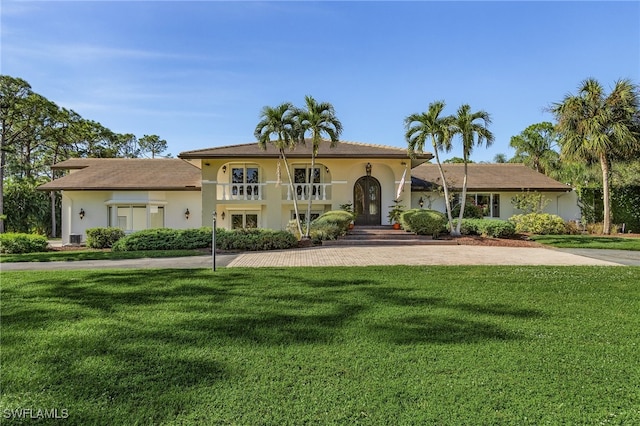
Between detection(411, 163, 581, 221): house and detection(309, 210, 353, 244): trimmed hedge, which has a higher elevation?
detection(411, 163, 581, 221): house

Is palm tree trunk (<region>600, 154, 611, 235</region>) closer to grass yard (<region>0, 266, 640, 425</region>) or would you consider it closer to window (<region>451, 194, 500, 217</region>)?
window (<region>451, 194, 500, 217</region>)

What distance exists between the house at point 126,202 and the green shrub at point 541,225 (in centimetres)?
1978

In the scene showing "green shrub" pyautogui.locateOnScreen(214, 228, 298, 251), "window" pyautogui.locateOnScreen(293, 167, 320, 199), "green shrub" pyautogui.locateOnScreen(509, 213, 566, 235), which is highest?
"window" pyautogui.locateOnScreen(293, 167, 320, 199)

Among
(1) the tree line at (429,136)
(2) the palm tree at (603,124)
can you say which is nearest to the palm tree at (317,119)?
(1) the tree line at (429,136)

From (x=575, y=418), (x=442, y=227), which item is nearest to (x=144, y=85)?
(x=442, y=227)

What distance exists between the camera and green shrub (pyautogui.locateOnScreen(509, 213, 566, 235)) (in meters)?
21.3

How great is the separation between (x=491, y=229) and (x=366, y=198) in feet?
23.2

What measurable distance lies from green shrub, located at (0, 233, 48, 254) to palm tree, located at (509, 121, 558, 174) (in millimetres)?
37049

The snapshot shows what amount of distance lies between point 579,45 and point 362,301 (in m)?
13.4

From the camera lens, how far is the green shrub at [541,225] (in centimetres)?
2131

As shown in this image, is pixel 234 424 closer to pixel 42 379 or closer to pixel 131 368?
pixel 131 368

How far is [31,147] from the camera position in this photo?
125 feet

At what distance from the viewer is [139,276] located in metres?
8.66

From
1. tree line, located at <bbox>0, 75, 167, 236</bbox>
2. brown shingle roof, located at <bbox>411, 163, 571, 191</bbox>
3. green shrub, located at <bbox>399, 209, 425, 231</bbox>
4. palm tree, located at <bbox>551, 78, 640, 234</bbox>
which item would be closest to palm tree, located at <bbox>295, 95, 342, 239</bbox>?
green shrub, located at <bbox>399, 209, 425, 231</bbox>
